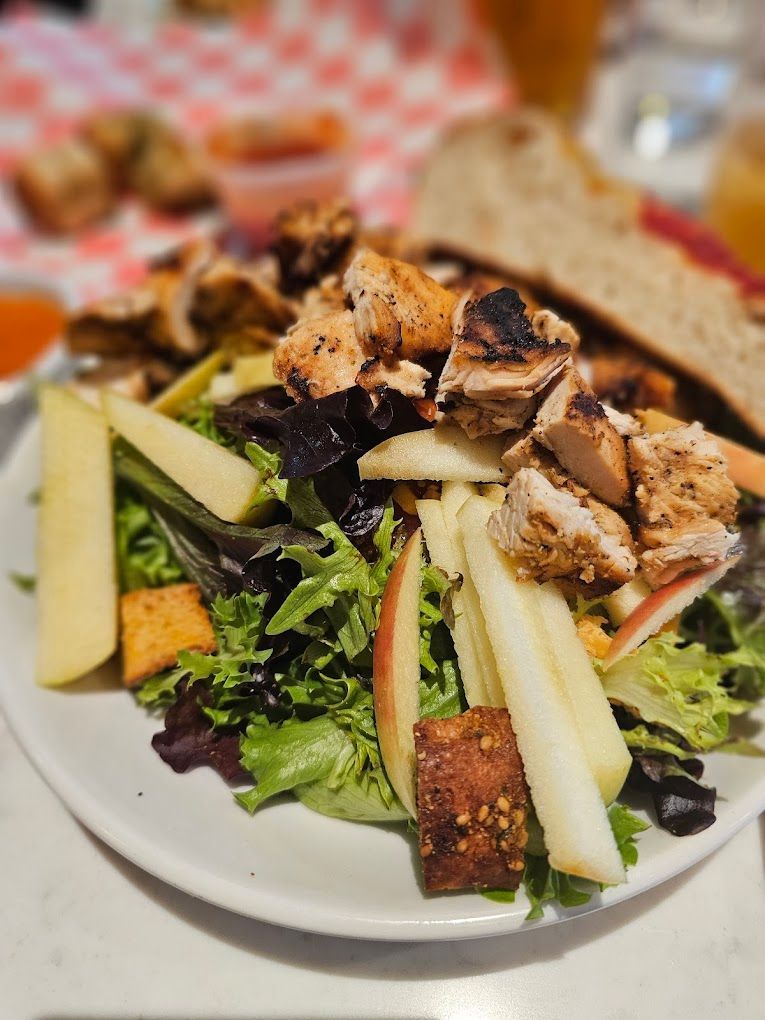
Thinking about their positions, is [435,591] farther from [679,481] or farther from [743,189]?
[743,189]

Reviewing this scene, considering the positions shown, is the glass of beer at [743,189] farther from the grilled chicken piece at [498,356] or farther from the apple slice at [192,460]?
the apple slice at [192,460]

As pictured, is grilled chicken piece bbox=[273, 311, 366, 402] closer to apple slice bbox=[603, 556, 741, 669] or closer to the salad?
the salad

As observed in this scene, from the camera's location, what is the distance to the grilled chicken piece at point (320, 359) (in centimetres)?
173

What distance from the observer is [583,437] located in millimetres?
1562

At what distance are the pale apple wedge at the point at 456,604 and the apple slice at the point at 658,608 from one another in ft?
0.88

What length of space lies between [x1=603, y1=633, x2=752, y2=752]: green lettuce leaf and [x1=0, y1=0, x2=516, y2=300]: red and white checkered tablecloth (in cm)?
341

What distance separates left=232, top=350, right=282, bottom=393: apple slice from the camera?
199cm

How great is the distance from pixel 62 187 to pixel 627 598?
381 cm

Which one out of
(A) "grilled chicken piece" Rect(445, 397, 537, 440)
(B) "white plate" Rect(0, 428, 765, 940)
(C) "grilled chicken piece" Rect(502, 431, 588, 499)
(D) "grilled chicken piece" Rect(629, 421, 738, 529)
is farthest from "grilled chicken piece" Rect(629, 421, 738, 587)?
(B) "white plate" Rect(0, 428, 765, 940)

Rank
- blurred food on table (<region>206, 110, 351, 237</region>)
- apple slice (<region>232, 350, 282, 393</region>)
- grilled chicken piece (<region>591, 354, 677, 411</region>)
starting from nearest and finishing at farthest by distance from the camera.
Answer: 1. apple slice (<region>232, 350, 282, 393</region>)
2. grilled chicken piece (<region>591, 354, 677, 411</region>)
3. blurred food on table (<region>206, 110, 351, 237</region>)

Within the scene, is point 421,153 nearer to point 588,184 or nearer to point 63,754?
point 588,184

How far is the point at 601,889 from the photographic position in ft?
4.64

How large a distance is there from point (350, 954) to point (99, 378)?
5.80 ft

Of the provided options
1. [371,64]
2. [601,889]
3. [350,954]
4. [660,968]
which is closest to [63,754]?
[350,954]
